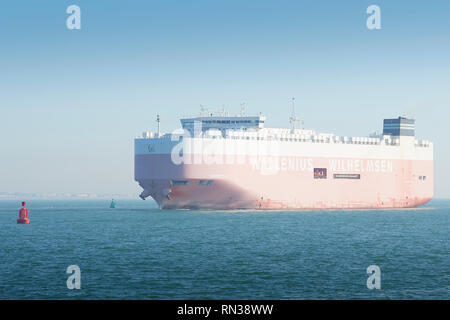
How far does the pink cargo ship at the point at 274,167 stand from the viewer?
256ft

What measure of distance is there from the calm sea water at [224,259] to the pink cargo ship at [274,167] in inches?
387

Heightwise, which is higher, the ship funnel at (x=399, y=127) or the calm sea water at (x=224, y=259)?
the ship funnel at (x=399, y=127)

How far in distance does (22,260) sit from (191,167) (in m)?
37.5

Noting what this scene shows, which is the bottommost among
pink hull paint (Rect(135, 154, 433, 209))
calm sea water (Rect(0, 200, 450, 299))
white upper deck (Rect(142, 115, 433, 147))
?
calm sea water (Rect(0, 200, 450, 299))

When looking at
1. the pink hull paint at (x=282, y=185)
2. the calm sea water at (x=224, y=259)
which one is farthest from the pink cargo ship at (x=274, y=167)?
the calm sea water at (x=224, y=259)

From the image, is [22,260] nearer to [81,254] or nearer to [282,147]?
[81,254]

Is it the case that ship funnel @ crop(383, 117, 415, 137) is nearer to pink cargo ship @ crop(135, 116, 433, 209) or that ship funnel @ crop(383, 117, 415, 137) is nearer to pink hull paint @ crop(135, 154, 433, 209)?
pink cargo ship @ crop(135, 116, 433, 209)

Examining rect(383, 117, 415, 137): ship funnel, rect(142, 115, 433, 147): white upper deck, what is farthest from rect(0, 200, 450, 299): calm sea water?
rect(383, 117, 415, 137): ship funnel

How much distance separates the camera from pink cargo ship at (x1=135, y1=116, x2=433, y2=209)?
77938 millimetres

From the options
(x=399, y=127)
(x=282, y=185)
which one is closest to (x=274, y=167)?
(x=282, y=185)

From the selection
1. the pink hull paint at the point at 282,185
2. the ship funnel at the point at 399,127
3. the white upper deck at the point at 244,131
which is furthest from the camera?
the ship funnel at the point at 399,127

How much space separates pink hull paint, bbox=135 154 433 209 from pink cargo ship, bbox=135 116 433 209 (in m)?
0.10

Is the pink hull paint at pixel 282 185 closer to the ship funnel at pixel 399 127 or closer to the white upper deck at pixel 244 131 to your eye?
the white upper deck at pixel 244 131

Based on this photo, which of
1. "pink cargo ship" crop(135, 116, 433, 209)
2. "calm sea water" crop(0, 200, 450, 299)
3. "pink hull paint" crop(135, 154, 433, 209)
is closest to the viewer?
"calm sea water" crop(0, 200, 450, 299)
